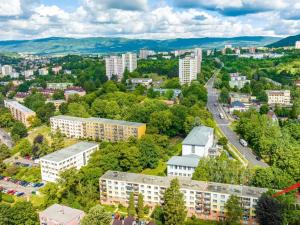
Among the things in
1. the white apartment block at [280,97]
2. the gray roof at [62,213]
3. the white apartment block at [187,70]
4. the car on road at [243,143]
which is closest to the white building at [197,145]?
the car on road at [243,143]

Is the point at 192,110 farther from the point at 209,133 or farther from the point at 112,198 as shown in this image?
the point at 112,198

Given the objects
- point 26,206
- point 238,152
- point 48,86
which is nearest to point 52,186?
point 26,206

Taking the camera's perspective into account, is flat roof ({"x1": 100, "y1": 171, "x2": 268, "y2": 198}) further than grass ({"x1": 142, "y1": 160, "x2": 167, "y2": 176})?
No

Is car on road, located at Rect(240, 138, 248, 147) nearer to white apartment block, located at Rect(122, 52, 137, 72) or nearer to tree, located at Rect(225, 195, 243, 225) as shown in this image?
tree, located at Rect(225, 195, 243, 225)

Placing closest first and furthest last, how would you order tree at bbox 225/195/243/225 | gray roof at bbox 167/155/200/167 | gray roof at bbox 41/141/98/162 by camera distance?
1. tree at bbox 225/195/243/225
2. gray roof at bbox 167/155/200/167
3. gray roof at bbox 41/141/98/162

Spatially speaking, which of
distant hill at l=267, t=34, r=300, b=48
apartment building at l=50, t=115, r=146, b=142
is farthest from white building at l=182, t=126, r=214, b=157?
distant hill at l=267, t=34, r=300, b=48

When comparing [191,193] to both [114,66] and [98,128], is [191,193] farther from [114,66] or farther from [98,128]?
[114,66]
